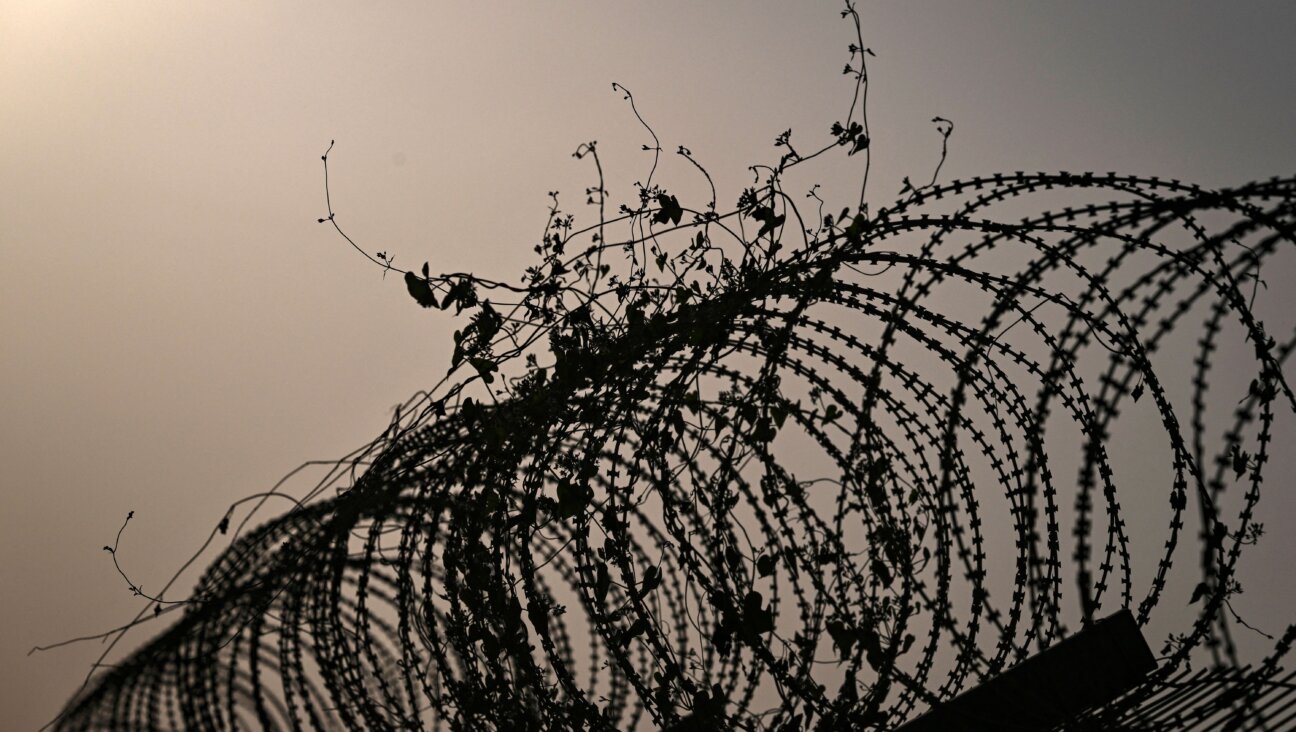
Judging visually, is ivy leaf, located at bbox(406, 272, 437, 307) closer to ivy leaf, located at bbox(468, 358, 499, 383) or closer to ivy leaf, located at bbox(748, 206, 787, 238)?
ivy leaf, located at bbox(468, 358, 499, 383)

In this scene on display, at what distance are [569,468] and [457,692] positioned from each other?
0.94 meters

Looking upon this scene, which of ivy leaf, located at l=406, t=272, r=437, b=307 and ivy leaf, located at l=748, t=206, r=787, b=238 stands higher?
ivy leaf, located at l=406, t=272, r=437, b=307

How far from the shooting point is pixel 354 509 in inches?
143

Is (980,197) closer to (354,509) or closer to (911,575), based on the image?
(911,575)

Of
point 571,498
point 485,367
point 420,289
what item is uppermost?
point 420,289

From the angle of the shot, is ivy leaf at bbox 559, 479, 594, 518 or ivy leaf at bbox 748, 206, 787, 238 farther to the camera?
ivy leaf at bbox 748, 206, 787, 238

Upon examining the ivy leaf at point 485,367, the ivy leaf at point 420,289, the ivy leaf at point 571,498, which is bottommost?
the ivy leaf at point 571,498

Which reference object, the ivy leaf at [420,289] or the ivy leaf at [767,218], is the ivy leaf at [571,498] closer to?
the ivy leaf at [420,289]

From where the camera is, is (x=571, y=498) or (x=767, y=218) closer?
(x=571, y=498)

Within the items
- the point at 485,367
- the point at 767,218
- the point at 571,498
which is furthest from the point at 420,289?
the point at 767,218

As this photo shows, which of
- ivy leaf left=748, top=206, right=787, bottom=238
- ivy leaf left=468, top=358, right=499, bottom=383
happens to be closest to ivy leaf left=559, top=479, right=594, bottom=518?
ivy leaf left=468, top=358, right=499, bottom=383

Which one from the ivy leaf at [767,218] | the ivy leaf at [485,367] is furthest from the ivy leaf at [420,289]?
the ivy leaf at [767,218]

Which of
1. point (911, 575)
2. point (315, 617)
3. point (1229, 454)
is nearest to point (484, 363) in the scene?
point (315, 617)

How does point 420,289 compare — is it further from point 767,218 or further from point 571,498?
point 767,218
